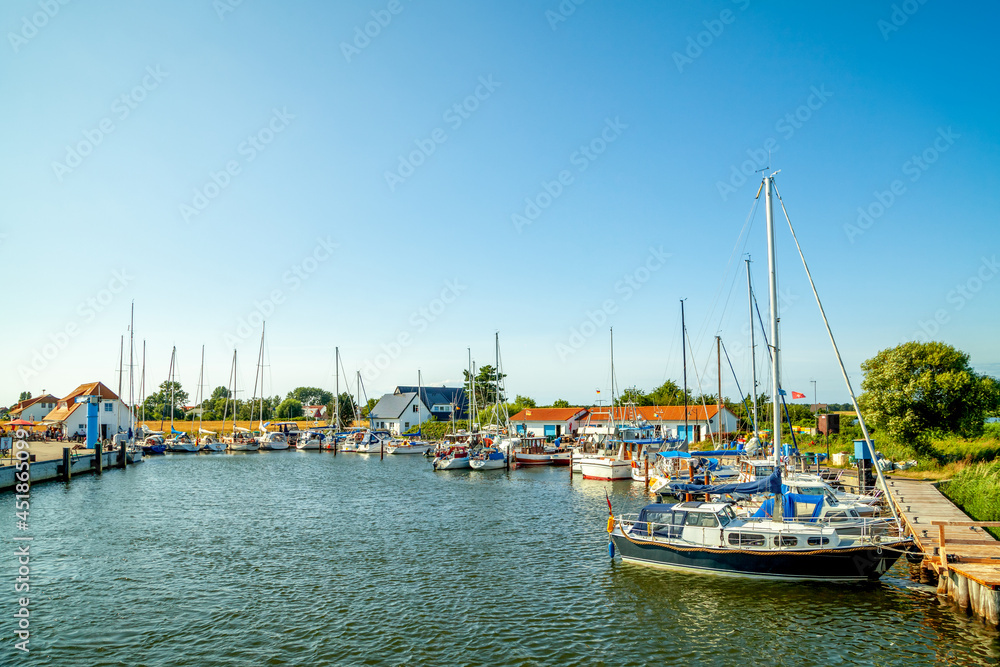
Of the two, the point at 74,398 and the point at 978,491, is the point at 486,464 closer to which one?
the point at 978,491

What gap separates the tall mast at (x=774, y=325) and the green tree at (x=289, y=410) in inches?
5661

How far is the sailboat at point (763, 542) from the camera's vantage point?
22.0 m

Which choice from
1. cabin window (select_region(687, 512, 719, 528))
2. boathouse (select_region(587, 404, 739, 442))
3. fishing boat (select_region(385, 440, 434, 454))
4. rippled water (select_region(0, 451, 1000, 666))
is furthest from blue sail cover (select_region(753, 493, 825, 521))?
fishing boat (select_region(385, 440, 434, 454))

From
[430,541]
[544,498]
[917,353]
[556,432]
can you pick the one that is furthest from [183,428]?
[917,353]

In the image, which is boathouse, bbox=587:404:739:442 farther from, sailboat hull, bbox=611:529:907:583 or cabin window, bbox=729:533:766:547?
cabin window, bbox=729:533:766:547

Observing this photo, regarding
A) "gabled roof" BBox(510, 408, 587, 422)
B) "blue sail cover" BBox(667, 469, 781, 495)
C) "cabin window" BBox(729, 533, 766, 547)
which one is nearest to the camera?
"cabin window" BBox(729, 533, 766, 547)

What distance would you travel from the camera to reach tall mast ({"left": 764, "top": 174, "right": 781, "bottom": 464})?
27719mm

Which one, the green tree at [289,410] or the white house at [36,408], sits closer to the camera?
the white house at [36,408]

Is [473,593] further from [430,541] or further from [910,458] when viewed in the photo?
[910,458]

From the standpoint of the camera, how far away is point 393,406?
120 metres

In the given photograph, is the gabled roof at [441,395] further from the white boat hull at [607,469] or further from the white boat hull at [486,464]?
the white boat hull at [607,469]

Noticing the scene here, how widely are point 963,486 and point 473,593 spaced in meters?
28.7

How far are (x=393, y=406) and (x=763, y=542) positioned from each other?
102 m

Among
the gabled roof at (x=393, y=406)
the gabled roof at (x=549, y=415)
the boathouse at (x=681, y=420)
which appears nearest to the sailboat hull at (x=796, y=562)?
the boathouse at (x=681, y=420)
